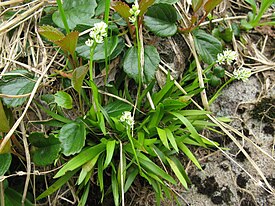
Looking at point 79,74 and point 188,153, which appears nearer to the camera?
point 79,74

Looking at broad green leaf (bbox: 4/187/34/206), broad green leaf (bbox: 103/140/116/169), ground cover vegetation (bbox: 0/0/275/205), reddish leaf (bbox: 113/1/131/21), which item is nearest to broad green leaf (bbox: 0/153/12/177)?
ground cover vegetation (bbox: 0/0/275/205)

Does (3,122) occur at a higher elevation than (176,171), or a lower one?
higher

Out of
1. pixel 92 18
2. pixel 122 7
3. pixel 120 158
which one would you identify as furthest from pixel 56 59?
pixel 120 158

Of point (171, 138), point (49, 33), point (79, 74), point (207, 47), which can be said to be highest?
point (49, 33)

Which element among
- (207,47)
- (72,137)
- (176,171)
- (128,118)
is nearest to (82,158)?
(72,137)

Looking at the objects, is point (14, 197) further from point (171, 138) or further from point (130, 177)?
point (171, 138)

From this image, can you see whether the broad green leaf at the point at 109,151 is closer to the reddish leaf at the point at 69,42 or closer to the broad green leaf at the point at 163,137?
the broad green leaf at the point at 163,137

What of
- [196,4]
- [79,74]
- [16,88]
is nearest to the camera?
[79,74]
